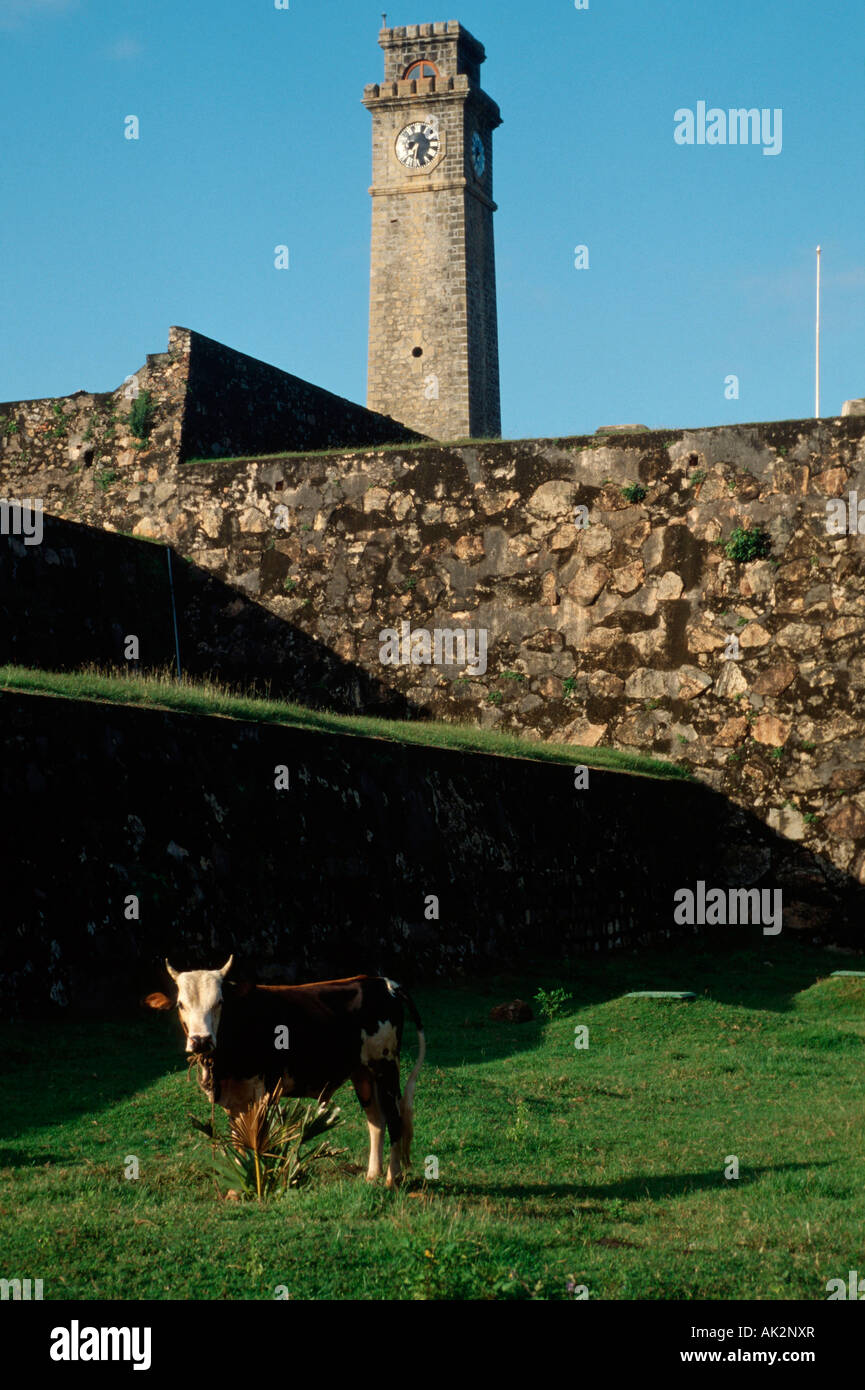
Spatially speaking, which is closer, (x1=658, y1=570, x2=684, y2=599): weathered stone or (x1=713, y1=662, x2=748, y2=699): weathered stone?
(x1=713, y1=662, x2=748, y2=699): weathered stone

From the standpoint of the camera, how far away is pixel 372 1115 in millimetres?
6352

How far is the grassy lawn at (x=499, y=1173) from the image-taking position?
4980 mm

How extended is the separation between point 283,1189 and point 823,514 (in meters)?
11.8

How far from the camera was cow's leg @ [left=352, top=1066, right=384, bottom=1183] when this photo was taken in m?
6.25

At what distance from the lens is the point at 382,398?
4094 centimetres

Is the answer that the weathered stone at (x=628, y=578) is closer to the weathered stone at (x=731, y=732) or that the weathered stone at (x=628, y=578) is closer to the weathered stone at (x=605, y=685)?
the weathered stone at (x=605, y=685)

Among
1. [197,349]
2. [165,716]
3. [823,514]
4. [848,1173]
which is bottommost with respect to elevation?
[848,1173]

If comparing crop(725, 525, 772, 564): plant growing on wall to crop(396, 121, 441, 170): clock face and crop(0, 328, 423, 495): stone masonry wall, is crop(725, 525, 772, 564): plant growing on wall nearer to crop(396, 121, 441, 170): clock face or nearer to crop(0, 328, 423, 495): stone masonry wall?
crop(0, 328, 423, 495): stone masonry wall

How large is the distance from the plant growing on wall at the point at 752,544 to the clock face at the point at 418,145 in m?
28.4


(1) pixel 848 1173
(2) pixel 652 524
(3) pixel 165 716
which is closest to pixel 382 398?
(2) pixel 652 524

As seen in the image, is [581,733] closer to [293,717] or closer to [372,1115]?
[293,717]

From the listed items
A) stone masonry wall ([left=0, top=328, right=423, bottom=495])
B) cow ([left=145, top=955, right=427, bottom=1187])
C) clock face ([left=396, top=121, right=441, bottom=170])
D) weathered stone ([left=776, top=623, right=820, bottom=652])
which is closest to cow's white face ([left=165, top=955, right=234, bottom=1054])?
cow ([left=145, top=955, right=427, bottom=1187])

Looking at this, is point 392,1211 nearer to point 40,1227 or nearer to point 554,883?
point 40,1227

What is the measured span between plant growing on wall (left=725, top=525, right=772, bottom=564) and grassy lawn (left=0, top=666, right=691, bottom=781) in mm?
2409
